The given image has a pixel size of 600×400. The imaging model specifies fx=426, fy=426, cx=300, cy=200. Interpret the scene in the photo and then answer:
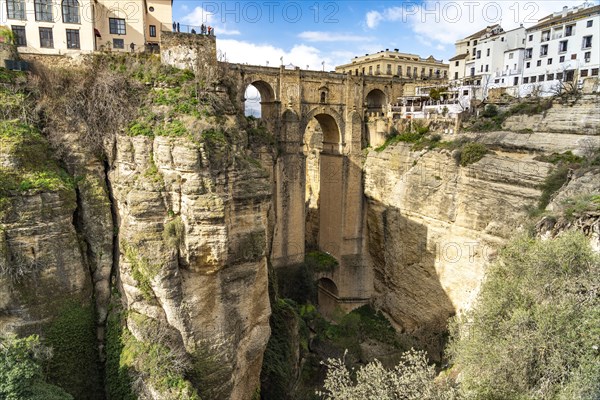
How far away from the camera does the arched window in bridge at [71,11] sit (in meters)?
15.9

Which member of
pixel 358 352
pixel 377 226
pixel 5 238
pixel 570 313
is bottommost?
pixel 358 352

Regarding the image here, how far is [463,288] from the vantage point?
21.5 meters

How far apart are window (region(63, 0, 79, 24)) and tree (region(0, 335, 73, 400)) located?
1194 centimetres

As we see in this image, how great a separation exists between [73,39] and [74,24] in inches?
21.6

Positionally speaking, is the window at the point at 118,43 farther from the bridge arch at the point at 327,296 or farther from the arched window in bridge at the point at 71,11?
the bridge arch at the point at 327,296

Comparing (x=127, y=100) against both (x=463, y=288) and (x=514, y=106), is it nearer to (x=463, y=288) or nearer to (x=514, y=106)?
(x=463, y=288)

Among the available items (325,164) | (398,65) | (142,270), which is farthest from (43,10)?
(398,65)

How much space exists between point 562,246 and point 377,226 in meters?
17.7

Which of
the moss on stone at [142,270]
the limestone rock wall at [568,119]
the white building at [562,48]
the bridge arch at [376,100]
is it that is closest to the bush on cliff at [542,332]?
the moss on stone at [142,270]

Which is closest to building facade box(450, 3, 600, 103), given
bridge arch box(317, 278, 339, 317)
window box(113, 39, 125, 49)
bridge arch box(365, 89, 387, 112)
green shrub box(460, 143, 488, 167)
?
bridge arch box(365, 89, 387, 112)

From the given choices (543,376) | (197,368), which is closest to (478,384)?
(543,376)

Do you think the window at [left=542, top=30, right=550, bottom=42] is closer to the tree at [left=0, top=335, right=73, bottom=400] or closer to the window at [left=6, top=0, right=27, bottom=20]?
the window at [left=6, top=0, right=27, bottom=20]

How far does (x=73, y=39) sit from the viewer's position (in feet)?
53.4

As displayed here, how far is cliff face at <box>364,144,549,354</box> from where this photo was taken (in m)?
19.0
